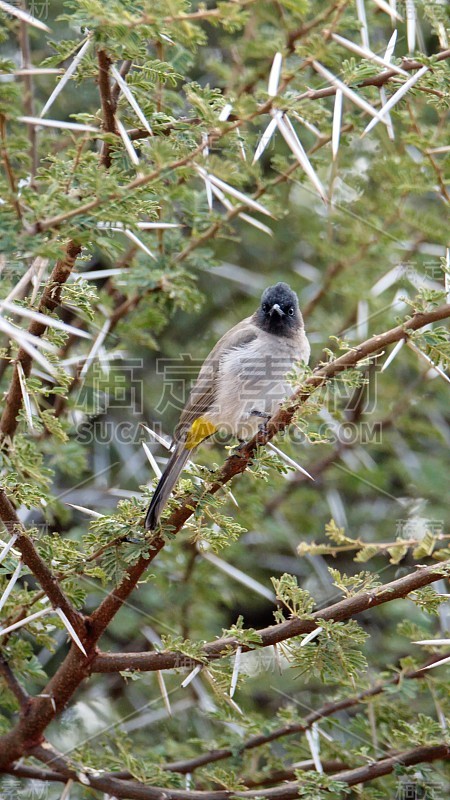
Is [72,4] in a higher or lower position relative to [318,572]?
higher

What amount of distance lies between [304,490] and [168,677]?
1225 millimetres

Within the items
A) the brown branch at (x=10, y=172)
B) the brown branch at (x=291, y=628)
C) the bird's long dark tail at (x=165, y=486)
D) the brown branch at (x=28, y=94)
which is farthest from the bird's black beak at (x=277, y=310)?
the brown branch at (x=10, y=172)

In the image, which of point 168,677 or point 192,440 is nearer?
point 192,440

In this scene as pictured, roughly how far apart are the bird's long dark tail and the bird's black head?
924 millimetres

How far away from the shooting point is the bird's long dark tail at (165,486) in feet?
9.21

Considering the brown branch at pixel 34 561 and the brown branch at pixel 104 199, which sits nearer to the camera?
the brown branch at pixel 104 199

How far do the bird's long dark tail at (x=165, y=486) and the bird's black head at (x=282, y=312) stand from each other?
92 cm

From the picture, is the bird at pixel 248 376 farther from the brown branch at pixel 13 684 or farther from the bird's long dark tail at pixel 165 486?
the brown branch at pixel 13 684

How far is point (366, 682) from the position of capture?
125 inches

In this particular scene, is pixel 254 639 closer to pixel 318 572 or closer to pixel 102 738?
pixel 102 738

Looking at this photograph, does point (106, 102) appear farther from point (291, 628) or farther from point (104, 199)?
point (291, 628)

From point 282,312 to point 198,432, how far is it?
0.73 metres

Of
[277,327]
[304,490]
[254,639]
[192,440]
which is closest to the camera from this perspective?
[254,639]

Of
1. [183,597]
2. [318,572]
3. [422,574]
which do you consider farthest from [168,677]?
[422,574]
